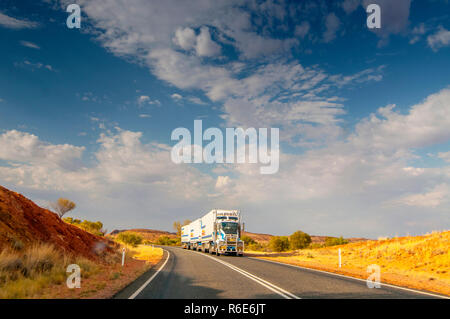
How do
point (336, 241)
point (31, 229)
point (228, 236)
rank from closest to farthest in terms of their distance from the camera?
point (31, 229)
point (228, 236)
point (336, 241)

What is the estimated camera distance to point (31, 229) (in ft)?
50.5

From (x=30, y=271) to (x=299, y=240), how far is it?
50.0 meters

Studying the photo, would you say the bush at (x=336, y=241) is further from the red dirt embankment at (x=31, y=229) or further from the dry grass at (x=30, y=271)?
the dry grass at (x=30, y=271)

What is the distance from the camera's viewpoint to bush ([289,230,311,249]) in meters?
55.1

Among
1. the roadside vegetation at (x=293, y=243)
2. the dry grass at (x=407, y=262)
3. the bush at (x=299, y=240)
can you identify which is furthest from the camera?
the bush at (x=299, y=240)

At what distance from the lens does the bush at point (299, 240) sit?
55.1 m

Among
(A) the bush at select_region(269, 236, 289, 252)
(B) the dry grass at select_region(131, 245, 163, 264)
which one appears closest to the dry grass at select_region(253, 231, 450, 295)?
(B) the dry grass at select_region(131, 245, 163, 264)

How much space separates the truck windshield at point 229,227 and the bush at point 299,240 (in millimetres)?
27407

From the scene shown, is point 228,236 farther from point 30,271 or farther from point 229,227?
point 30,271

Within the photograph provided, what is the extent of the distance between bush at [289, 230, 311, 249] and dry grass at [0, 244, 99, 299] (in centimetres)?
4578

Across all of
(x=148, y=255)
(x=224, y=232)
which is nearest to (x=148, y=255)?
(x=148, y=255)

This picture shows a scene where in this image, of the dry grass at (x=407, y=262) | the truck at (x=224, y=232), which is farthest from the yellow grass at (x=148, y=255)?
the dry grass at (x=407, y=262)
